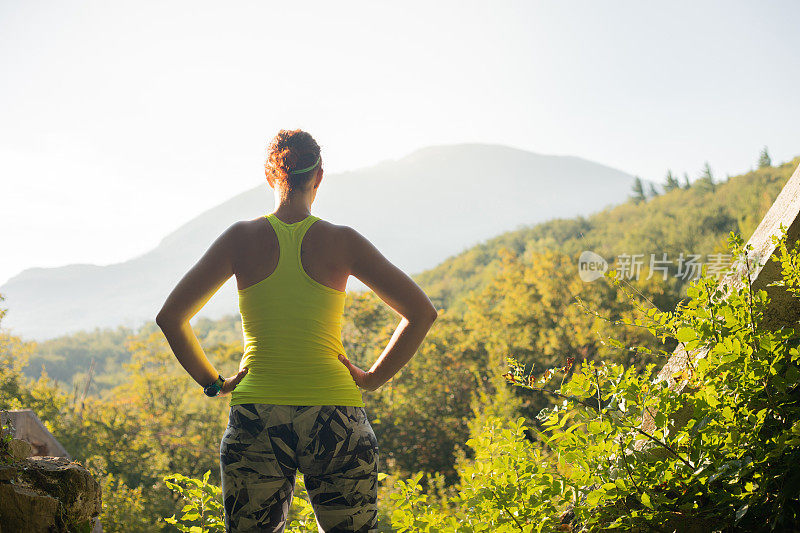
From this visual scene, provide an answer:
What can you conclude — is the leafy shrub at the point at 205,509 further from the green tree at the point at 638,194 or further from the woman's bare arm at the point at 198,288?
the green tree at the point at 638,194

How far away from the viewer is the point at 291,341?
1396 millimetres

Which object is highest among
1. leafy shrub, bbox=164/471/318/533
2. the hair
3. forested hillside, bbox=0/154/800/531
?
the hair

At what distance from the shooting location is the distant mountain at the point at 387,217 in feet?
317

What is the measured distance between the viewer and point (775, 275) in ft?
4.89

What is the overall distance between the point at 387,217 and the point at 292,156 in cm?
10585

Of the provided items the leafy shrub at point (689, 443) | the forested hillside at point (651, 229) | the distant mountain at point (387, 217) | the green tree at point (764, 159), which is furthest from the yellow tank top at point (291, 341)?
the distant mountain at point (387, 217)

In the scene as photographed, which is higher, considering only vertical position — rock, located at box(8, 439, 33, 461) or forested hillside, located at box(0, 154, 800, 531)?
rock, located at box(8, 439, 33, 461)

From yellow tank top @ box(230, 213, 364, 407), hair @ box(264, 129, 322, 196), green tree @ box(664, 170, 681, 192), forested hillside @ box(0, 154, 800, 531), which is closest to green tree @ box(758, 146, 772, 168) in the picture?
green tree @ box(664, 170, 681, 192)

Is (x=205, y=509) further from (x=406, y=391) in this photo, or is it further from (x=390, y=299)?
(x=406, y=391)

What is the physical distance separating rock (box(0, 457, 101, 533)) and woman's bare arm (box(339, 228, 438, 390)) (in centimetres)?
100

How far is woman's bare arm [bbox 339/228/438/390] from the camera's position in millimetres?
1446

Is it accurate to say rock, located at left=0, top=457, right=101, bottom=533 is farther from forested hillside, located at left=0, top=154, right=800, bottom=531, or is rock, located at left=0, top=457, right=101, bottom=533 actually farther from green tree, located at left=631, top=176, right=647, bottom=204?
green tree, located at left=631, top=176, right=647, bottom=204

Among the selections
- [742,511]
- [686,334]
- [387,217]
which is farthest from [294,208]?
[387,217]

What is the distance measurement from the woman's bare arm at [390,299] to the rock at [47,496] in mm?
1003
